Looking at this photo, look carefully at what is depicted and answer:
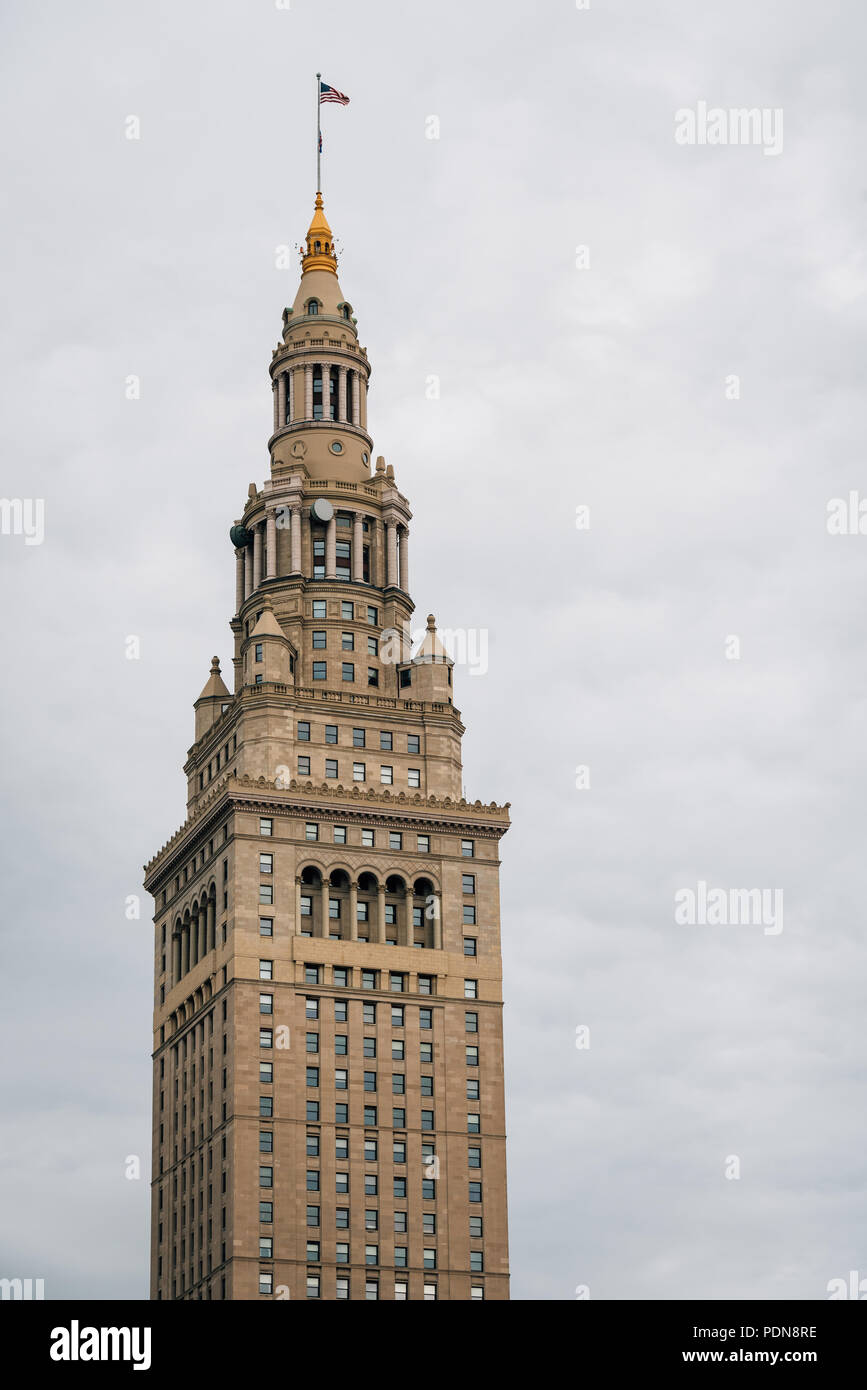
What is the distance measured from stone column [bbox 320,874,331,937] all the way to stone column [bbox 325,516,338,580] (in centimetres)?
2662

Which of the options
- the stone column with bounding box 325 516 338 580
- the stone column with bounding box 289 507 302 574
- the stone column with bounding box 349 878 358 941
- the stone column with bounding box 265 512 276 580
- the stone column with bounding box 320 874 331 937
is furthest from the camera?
the stone column with bounding box 325 516 338 580

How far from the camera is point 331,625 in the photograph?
7554 inches

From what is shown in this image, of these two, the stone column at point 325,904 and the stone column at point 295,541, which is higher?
the stone column at point 295,541

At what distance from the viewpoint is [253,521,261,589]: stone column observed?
19662 cm

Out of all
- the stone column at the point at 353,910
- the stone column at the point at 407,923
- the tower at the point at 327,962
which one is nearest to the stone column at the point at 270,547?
the tower at the point at 327,962

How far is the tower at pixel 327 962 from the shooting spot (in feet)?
560

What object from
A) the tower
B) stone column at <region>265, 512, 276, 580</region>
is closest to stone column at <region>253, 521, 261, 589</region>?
the tower

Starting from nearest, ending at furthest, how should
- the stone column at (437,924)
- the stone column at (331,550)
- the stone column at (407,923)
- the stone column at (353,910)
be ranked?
the stone column at (353,910), the stone column at (407,923), the stone column at (437,924), the stone column at (331,550)

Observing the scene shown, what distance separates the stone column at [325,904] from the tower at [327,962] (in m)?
0.14

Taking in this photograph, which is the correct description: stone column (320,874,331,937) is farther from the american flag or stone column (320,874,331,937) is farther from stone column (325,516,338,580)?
the american flag

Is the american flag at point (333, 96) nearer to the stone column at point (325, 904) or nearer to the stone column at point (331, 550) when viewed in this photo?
the stone column at point (331, 550)
